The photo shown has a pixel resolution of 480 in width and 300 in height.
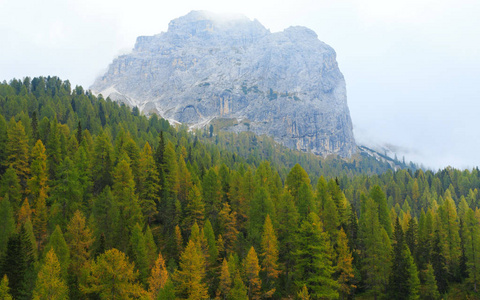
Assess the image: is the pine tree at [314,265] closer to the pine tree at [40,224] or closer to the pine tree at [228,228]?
the pine tree at [228,228]

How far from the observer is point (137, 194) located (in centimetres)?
5978

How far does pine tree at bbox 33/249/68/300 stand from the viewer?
37.2 m

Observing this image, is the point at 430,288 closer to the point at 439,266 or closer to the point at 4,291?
the point at 439,266

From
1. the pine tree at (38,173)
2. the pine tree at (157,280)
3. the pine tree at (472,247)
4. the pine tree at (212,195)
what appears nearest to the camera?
the pine tree at (157,280)

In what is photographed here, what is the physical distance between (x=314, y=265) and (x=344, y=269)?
9.23 metres

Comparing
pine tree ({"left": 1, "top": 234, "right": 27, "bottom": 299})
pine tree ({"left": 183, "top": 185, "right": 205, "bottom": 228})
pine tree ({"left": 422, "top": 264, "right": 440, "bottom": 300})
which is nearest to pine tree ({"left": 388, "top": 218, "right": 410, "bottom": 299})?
pine tree ({"left": 422, "top": 264, "right": 440, "bottom": 300})

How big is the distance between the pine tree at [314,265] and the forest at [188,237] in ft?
0.57

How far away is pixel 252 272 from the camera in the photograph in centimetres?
4719

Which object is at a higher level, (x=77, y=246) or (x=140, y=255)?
(x=77, y=246)

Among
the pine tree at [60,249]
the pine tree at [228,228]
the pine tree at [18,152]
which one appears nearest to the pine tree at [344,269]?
the pine tree at [228,228]

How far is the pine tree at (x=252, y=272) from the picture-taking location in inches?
1854

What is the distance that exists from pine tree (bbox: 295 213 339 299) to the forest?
0.17 metres

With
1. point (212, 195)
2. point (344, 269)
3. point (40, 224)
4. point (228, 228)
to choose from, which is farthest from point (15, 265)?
point (344, 269)

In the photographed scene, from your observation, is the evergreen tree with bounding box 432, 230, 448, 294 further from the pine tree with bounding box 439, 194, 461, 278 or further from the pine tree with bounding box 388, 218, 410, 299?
the pine tree with bounding box 388, 218, 410, 299
